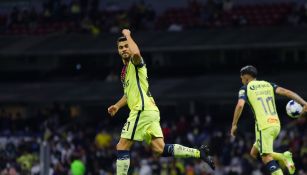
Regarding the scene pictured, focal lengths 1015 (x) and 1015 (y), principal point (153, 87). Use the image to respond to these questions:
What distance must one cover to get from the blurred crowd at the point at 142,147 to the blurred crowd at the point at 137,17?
15.4ft

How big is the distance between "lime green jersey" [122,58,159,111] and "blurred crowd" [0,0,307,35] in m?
19.9

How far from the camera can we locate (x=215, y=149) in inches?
1094

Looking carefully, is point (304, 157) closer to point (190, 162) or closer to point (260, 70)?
point (190, 162)

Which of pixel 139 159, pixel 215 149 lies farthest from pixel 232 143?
pixel 139 159

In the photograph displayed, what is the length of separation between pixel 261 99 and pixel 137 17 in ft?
75.1

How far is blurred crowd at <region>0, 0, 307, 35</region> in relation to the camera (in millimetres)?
36500

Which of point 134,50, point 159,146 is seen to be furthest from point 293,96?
point 134,50

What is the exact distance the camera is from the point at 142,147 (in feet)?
95.6

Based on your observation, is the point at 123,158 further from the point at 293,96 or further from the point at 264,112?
the point at 293,96

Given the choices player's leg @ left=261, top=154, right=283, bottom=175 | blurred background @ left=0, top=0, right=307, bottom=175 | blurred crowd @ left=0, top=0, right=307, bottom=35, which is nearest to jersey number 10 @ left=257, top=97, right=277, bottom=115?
player's leg @ left=261, top=154, right=283, bottom=175

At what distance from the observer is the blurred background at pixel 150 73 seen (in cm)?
2825

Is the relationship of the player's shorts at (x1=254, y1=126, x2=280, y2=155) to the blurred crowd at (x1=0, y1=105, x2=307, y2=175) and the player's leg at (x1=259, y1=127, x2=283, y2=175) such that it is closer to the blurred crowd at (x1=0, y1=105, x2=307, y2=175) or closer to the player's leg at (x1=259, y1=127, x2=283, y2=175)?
the player's leg at (x1=259, y1=127, x2=283, y2=175)

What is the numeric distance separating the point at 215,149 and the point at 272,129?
1147 cm

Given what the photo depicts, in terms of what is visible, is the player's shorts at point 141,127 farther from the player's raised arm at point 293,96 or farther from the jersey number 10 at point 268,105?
the player's raised arm at point 293,96
